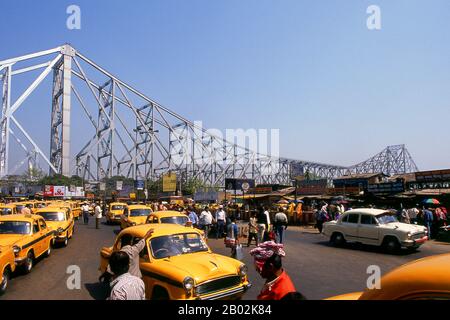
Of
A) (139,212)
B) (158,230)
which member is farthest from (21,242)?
(139,212)

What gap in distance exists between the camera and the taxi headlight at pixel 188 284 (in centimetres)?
551

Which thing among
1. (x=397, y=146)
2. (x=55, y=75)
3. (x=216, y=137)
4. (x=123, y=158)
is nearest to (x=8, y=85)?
(x=55, y=75)

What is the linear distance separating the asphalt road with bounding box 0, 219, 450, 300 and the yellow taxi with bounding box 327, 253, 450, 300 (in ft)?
17.2

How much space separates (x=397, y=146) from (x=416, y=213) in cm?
15706

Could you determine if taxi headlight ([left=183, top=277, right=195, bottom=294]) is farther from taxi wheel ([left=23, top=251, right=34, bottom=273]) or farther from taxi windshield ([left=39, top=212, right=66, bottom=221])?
taxi windshield ([left=39, top=212, right=66, bottom=221])

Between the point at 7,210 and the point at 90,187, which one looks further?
the point at 90,187

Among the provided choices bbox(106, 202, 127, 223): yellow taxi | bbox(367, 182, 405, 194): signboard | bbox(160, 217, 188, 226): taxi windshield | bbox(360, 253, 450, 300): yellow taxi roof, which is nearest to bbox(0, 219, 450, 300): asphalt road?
bbox(160, 217, 188, 226): taxi windshield

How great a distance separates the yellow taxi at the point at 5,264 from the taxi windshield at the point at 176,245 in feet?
11.5

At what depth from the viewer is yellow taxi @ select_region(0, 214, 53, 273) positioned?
915cm

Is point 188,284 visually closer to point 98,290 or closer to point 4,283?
point 98,290

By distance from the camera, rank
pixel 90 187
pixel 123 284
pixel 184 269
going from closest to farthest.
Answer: pixel 123 284, pixel 184 269, pixel 90 187

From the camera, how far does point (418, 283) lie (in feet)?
6.48

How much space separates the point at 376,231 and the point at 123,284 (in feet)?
39.8

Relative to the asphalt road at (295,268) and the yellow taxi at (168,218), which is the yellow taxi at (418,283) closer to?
the asphalt road at (295,268)
